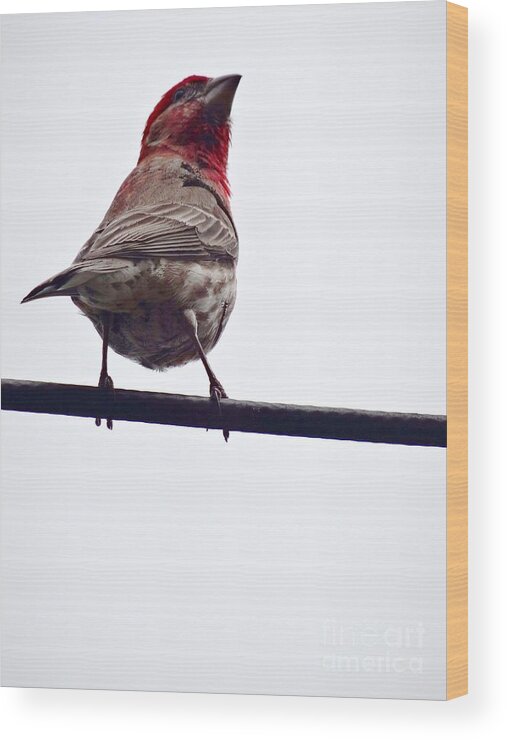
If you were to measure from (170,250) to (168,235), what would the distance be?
45 mm

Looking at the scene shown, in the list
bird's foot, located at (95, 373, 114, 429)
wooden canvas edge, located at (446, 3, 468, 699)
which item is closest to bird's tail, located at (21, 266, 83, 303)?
bird's foot, located at (95, 373, 114, 429)

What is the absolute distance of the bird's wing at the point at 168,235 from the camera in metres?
3.14

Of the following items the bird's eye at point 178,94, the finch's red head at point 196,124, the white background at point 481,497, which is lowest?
the white background at point 481,497

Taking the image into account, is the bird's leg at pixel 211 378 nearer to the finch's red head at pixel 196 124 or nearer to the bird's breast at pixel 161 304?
the bird's breast at pixel 161 304

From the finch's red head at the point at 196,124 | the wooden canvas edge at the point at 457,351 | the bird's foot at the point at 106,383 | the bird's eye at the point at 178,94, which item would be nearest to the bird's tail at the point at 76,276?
the bird's foot at the point at 106,383

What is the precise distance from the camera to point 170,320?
3.17m

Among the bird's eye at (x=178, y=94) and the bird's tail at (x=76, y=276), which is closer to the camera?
the bird's tail at (x=76, y=276)

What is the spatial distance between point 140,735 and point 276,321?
1.16m

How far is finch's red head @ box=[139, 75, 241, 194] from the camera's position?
3234mm

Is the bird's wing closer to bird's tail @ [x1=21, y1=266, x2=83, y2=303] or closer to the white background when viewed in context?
bird's tail @ [x1=21, y1=266, x2=83, y2=303]

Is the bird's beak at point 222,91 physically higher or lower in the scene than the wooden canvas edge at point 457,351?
higher

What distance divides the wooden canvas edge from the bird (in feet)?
1.87

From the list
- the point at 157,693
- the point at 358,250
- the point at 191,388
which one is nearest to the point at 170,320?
the point at 191,388

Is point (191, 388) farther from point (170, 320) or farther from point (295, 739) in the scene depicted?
point (295, 739)
